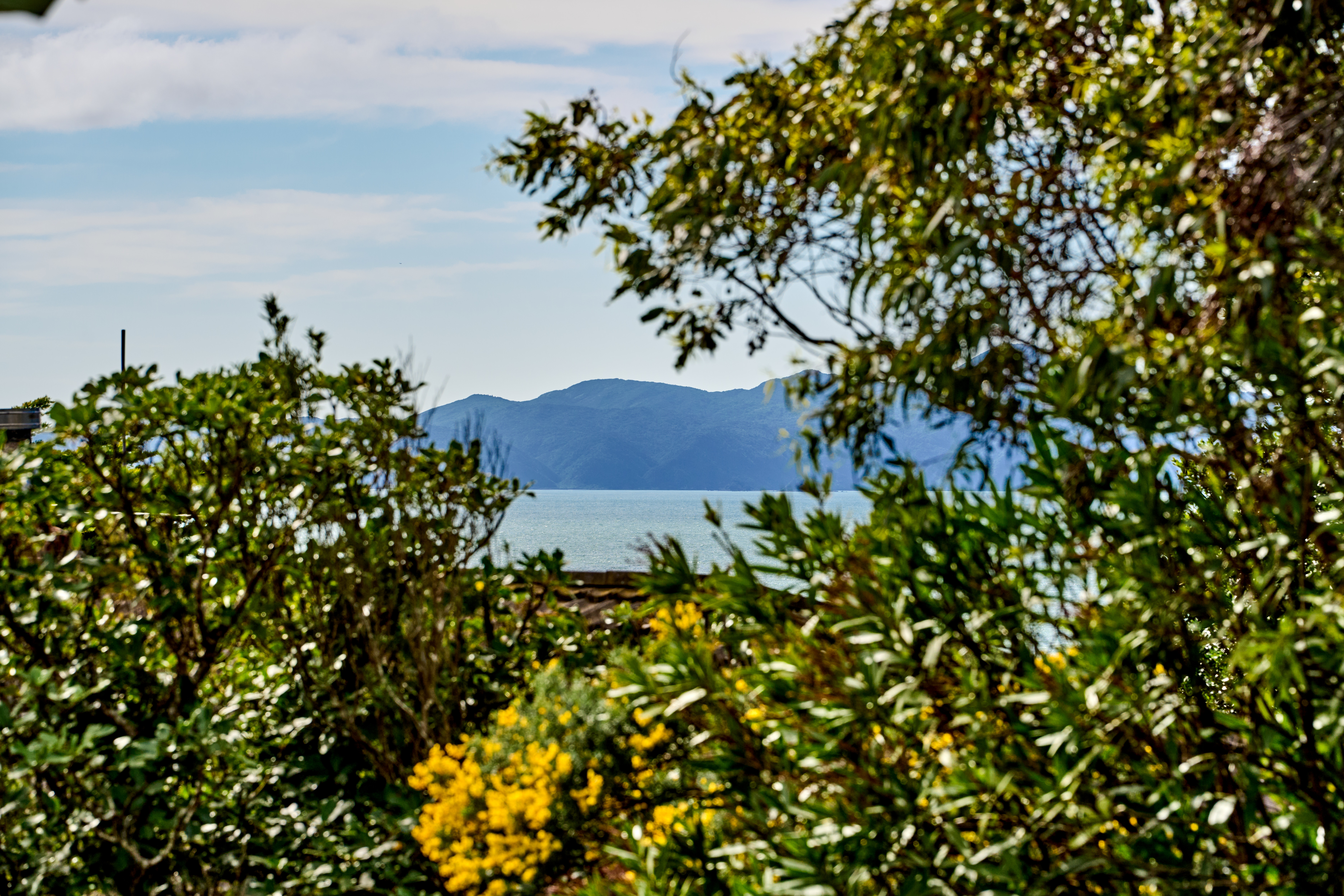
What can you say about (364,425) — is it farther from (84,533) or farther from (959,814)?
(959,814)

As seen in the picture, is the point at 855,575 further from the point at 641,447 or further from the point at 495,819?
the point at 641,447

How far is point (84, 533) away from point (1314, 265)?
16.1 feet

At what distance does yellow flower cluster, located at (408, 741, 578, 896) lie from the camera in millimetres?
3684

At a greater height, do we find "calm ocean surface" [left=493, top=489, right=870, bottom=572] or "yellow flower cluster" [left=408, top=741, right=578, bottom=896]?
"calm ocean surface" [left=493, top=489, right=870, bottom=572]

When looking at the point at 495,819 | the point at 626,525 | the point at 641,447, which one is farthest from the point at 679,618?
the point at 641,447

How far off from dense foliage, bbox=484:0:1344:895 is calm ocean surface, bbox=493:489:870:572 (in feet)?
0.76

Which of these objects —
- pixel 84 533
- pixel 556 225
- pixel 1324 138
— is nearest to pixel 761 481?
pixel 556 225

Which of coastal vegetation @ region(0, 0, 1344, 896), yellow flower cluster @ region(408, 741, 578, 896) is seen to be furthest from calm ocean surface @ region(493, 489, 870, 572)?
yellow flower cluster @ region(408, 741, 578, 896)

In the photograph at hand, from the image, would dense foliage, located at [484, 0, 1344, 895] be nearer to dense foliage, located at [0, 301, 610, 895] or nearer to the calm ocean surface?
the calm ocean surface

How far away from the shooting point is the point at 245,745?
4805 mm

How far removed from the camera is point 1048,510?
11.7ft

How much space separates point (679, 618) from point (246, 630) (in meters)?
2.06

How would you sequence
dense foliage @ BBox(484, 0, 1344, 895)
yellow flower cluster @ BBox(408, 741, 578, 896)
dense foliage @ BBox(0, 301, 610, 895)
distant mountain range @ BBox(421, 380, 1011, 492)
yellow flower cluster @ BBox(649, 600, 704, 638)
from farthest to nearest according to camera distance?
distant mountain range @ BBox(421, 380, 1011, 492) → dense foliage @ BBox(0, 301, 610, 895) → yellow flower cluster @ BBox(649, 600, 704, 638) → yellow flower cluster @ BBox(408, 741, 578, 896) → dense foliage @ BBox(484, 0, 1344, 895)

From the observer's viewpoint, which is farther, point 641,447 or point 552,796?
point 641,447
